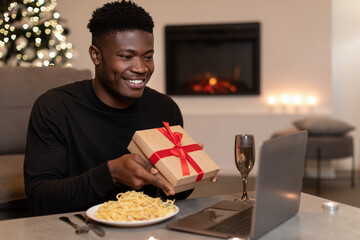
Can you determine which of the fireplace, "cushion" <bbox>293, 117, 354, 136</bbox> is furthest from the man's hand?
the fireplace

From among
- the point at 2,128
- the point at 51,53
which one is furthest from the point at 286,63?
the point at 2,128

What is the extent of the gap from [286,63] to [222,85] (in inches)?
29.2

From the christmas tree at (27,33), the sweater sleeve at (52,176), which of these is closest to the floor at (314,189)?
the christmas tree at (27,33)

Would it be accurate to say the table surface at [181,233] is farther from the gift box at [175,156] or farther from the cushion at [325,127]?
the cushion at [325,127]

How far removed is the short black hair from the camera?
60.4 inches

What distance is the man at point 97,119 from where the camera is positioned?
54.9 inches

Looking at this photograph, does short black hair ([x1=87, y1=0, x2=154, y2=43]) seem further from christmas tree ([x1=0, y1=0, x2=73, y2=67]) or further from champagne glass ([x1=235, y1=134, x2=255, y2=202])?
christmas tree ([x1=0, y1=0, x2=73, y2=67])

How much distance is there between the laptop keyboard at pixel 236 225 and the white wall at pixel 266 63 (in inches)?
167

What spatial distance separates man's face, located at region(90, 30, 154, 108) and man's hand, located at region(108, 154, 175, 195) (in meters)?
0.35

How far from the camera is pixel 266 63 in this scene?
551cm

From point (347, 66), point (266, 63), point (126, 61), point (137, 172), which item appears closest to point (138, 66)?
point (126, 61)

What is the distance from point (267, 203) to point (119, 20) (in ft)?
2.53

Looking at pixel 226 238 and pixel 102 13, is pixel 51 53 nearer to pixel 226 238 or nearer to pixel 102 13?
pixel 102 13

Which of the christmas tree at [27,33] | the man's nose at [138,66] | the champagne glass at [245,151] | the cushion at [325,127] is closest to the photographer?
the champagne glass at [245,151]
